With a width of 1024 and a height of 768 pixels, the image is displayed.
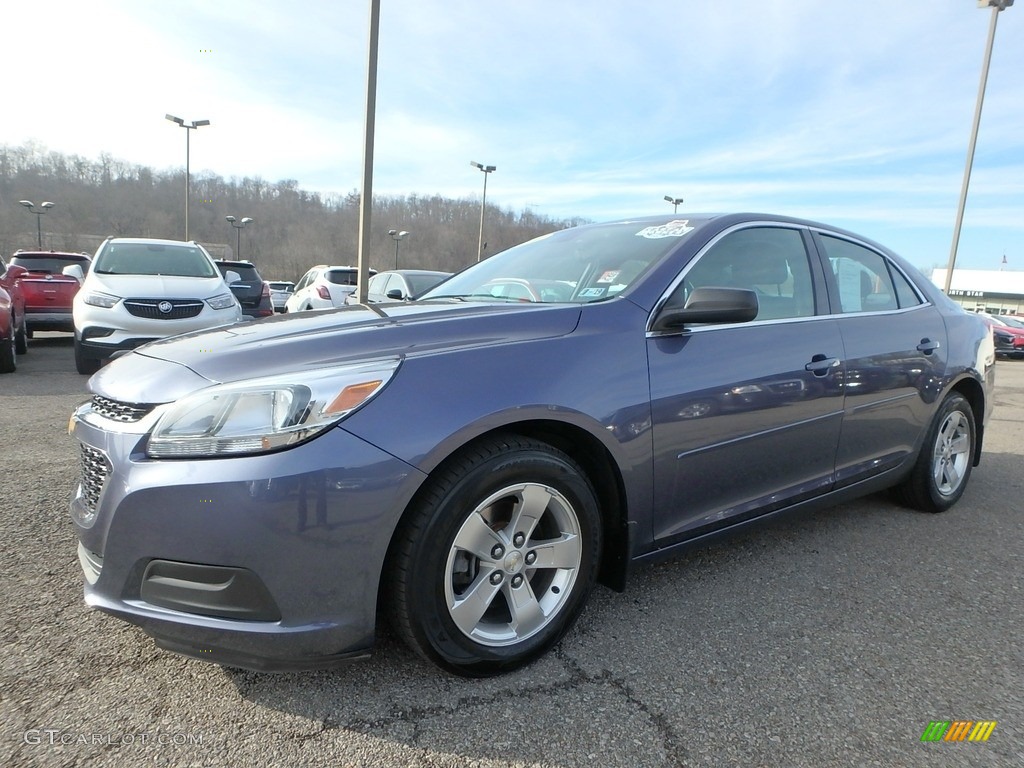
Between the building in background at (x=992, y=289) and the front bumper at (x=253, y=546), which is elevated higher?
the building in background at (x=992, y=289)

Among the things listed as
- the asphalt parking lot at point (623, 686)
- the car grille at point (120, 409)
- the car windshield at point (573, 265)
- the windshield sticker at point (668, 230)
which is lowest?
the asphalt parking lot at point (623, 686)

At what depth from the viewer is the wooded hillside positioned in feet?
194

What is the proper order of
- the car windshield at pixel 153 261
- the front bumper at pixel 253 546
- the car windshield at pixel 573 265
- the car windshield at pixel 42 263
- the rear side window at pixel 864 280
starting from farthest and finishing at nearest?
the car windshield at pixel 42 263, the car windshield at pixel 153 261, the rear side window at pixel 864 280, the car windshield at pixel 573 265, the front bumper at pixel 253 546

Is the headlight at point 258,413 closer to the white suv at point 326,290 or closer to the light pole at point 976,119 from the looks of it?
the white suv at point 326,290

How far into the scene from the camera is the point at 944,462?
3842mm

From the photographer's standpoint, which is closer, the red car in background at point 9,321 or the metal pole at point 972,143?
the red car in background at point 9,321

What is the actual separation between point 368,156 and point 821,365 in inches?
298

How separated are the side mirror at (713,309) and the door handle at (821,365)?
0.69m

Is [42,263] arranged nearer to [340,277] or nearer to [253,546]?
[340,277]

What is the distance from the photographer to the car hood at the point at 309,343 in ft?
6.07

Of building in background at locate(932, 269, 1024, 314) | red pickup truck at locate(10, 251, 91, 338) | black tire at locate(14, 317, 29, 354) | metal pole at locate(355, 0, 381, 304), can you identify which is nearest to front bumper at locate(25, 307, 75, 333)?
red pickup truck at locate(10, 251, 91, 338)

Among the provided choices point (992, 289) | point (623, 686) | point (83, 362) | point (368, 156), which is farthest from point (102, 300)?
point (992, 289)

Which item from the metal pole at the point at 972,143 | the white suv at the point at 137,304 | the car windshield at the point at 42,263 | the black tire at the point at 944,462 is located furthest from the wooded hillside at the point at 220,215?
the black tire at the point at 944,462

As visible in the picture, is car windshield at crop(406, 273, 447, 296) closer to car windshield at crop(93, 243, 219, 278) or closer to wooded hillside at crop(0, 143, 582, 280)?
car windshield at crop(93, 243, 219, 278)
